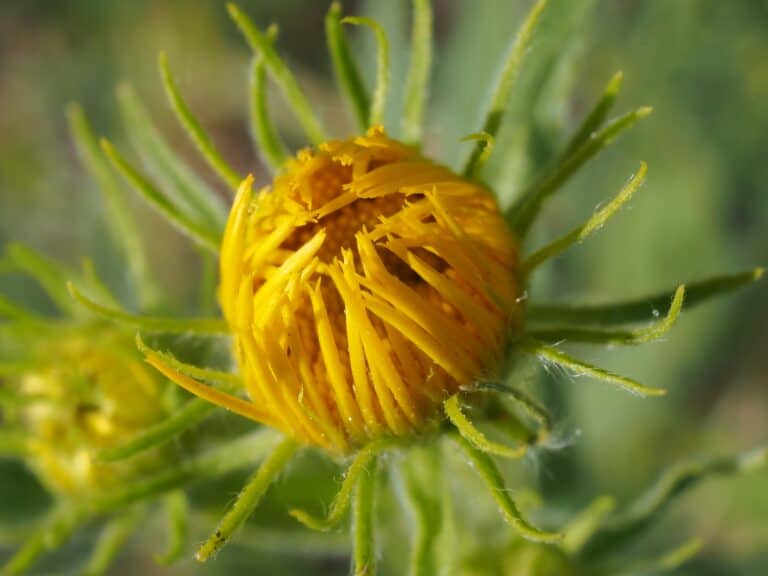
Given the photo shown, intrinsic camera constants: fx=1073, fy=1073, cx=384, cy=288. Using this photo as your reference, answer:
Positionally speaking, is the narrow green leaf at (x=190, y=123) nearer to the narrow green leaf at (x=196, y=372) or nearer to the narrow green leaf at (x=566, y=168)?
the narrow green leaf at (x=196, y=372)

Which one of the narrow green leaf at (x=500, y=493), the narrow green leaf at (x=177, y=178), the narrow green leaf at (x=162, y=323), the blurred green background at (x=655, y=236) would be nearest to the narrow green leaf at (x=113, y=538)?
the blurred green background at (x=655, y=236)

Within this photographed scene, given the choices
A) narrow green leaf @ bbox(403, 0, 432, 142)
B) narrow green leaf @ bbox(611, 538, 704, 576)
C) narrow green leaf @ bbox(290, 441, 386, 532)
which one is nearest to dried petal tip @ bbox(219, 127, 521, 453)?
narrow green leaf @ bbox(290, 441, 386, 532)

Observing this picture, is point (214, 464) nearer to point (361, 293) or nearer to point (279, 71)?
point (361, 293)

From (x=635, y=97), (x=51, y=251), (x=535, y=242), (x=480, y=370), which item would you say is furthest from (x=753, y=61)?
(x=51, y=251)

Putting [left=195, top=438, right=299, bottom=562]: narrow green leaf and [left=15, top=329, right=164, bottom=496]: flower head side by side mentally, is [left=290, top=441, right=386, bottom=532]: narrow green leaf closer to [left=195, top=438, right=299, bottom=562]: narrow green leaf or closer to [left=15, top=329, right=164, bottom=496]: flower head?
[left=195, top=438, right=299, bottom=562]: narrow green leaf

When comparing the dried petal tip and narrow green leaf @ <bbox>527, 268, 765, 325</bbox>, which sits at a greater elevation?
the dried petal tip

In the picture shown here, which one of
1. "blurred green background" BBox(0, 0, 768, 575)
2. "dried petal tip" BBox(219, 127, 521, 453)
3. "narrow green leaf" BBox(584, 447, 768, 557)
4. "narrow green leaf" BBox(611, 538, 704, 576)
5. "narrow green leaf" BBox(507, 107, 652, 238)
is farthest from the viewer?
"blurred green background" BBox(0, 0, 768, 575)
